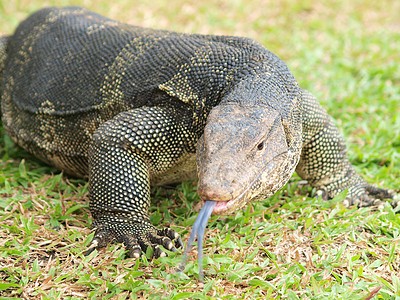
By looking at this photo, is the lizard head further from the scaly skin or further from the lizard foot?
the lizard foot

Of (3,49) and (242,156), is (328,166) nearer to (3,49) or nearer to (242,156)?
(242,156)

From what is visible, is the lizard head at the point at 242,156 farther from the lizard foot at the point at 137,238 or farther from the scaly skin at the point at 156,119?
the lizard foot at the point at 137,238

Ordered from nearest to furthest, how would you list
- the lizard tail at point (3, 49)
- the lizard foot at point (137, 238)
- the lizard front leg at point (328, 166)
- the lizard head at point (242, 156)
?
the lizard head at point (242, 156), the lizard foot at point (137, 238), the lizard front leg at point (328, 166), the lizard tail at point (3, 49)

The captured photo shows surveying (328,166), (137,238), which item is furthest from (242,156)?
(328,166)

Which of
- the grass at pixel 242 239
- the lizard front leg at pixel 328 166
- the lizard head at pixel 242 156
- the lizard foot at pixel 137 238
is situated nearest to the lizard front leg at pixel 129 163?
the lizard foot at pixel 137 238

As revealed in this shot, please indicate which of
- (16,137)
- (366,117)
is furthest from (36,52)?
(366,117)

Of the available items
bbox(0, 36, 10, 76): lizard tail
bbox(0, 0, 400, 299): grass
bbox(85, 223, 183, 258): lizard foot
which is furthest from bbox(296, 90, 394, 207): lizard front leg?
bbox(0, 36, 10, 76): lizard tail

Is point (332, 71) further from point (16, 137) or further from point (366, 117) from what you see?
point (16, 137)
